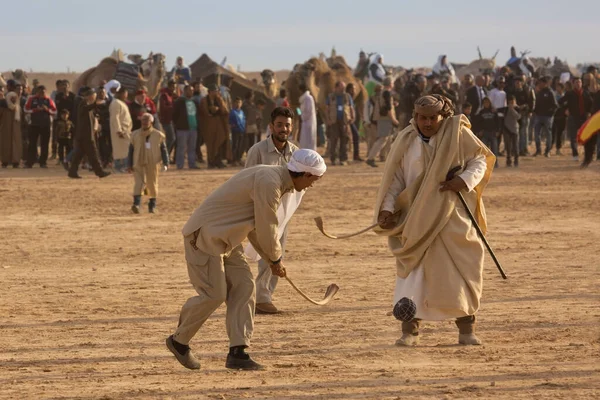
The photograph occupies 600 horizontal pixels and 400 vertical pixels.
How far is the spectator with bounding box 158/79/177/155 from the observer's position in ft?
87.7

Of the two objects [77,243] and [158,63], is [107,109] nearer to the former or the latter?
[158,63]

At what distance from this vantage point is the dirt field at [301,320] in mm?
7898

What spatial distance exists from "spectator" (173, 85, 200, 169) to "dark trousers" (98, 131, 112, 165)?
4.14 ft

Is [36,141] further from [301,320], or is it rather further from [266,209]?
[266,209]

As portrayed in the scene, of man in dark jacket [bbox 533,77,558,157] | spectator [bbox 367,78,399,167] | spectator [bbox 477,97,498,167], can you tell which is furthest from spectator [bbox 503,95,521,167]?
man in dark jacket [bbox 533,77,558,157]

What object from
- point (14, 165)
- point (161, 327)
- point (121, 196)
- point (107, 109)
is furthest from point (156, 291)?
point (14, 165)

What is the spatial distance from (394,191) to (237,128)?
18.5 m

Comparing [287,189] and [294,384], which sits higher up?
[287,189]

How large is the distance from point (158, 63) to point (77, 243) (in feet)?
52.0

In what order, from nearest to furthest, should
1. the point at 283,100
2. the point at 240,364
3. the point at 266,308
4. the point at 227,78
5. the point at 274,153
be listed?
the point at 240,364
the point at 274,153
the point at 266,308
the point at 283,100
the point at 227,78

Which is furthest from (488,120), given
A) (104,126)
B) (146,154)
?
(146,154)

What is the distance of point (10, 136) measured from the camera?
2766 cm

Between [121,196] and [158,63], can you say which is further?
[158,63]

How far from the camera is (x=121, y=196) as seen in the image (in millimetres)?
21250
